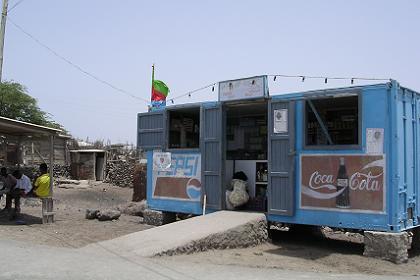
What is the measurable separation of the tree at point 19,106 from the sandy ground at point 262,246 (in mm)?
16389

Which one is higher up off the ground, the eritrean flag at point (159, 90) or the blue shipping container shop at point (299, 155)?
the eritrean flag at point (159, 90)

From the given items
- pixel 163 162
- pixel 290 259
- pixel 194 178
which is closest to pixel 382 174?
pixel 290 259

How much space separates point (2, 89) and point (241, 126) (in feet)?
77.3

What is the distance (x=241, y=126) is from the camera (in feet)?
48.5

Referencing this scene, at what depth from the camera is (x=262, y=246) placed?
10766 mm

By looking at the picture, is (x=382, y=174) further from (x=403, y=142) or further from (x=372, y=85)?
(x=372, y=85)

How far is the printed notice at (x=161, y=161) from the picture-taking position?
13.8m

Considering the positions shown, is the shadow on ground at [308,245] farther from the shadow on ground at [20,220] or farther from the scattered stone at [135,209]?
the shadow on ground at [20,220]

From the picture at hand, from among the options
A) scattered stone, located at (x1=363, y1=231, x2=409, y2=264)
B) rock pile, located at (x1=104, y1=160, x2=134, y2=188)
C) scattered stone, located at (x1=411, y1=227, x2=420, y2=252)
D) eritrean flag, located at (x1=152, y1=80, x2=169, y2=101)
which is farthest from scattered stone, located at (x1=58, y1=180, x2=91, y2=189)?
scattered stone, located at (x1=363, y1=231, x2=409, y2=264)

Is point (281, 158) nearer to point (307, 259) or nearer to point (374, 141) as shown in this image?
point (374, 141)

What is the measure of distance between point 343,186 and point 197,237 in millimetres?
3193

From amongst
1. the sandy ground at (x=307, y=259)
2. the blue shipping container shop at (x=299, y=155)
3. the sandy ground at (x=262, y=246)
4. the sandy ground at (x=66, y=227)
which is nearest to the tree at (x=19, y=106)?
the sandy ground at (x=66, y=227)

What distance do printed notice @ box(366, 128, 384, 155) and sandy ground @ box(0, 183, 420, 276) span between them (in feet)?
6.90

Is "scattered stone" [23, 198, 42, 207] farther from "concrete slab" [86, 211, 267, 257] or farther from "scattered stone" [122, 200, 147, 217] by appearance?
"concrete slab" [86, 211, 267, 257]
